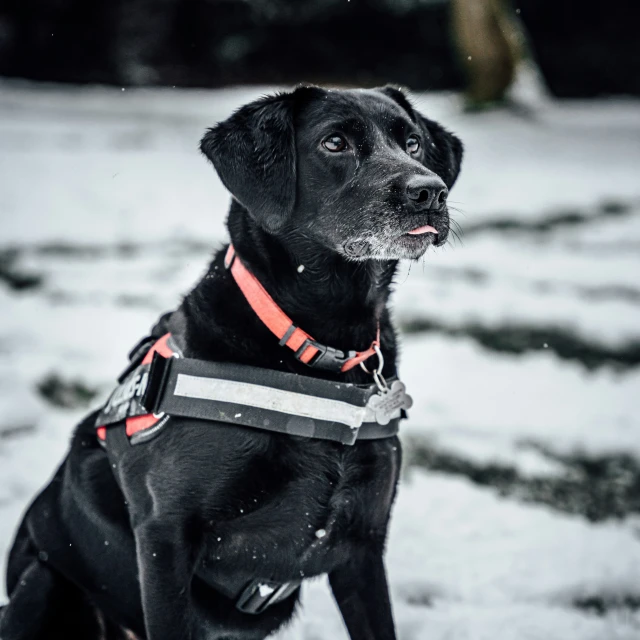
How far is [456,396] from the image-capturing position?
4492 millimetres

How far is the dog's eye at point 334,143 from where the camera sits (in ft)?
7.75

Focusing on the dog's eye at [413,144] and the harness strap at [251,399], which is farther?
the dog's eye at [413,144]

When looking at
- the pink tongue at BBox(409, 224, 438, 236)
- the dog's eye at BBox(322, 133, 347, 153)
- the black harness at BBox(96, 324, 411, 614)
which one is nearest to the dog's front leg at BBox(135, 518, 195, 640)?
the black harness at BBox(96, 324, 411, 614)

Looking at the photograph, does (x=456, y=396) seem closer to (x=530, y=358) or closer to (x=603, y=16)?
(x=530, y=358)

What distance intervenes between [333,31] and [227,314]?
1205 centimetres

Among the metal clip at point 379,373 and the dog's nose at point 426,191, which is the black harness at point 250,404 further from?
the dog's nose at point 426,191

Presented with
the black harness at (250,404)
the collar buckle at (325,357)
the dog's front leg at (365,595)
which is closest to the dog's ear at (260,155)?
the collar buckle at (325,357)

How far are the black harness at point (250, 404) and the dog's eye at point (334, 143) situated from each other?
734 millimetres

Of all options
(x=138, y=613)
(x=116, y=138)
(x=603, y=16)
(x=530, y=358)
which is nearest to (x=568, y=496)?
(x=530, y=358)

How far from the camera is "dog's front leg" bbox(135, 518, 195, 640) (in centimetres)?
199

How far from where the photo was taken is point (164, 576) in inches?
78.7

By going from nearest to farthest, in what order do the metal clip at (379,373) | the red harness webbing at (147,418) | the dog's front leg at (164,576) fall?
the dog's front leg at (164,576), the red harness webbing at (147,418), the metal clip at (379,373)

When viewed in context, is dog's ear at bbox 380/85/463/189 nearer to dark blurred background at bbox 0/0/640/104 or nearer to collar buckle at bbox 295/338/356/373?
collar buckle at bbox 295/338/356/373

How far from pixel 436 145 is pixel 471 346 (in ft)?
8.07
